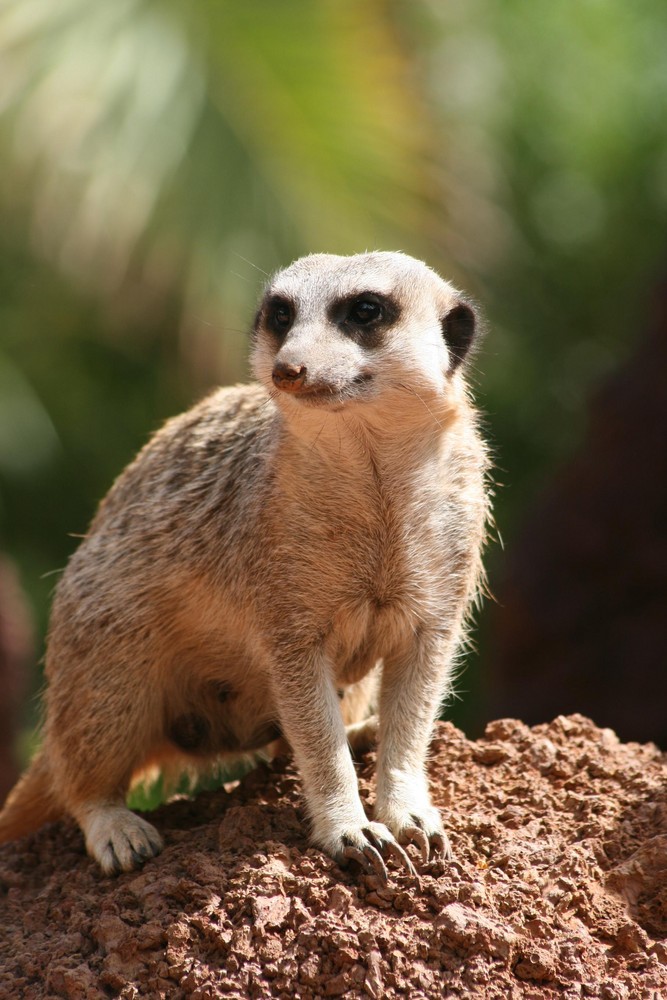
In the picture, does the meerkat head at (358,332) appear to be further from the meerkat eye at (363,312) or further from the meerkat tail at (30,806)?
the meerkat tail at (30,806)

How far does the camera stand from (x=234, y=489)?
13.0 feet

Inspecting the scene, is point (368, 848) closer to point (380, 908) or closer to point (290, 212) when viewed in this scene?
point (380, 908)

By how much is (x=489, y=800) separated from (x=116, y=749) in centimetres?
112

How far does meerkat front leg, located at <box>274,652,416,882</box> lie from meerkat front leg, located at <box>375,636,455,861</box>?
8cm

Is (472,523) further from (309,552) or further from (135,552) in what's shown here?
(135,552)

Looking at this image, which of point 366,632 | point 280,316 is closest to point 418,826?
point 366,632

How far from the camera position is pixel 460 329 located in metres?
3.80

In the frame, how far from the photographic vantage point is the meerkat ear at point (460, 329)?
3.79 m

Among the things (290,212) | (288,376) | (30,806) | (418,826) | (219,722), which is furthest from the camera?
(290,212)

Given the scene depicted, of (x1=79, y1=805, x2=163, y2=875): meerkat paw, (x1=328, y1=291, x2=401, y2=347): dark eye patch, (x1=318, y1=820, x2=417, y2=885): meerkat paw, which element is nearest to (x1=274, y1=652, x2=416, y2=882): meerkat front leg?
(x1=318, y1=820, x2=417, y2=885): meerkat paw

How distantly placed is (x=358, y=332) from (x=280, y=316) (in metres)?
0.24

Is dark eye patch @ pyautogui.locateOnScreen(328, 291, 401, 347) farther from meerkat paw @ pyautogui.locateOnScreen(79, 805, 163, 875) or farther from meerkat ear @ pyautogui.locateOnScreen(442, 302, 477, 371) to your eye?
meerkat paw @ pyautogui.locateOnScreen(79, 805, 163, 875)

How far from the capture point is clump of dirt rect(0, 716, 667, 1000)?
3100mm

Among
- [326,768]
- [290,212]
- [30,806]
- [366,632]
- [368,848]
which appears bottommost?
[30,806]
